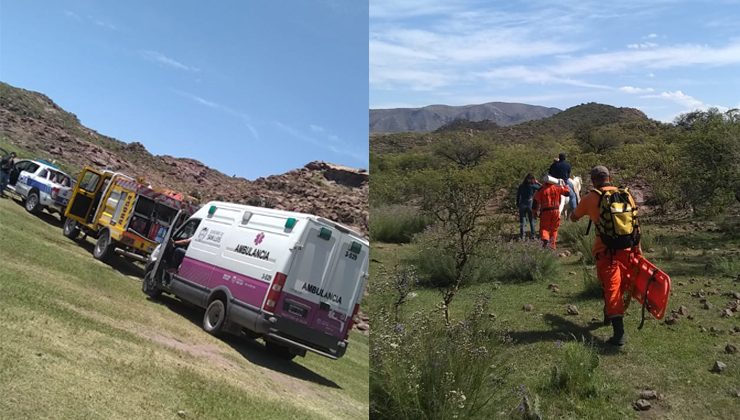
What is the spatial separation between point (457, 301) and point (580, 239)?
48.7 inches

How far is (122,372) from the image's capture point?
2.24m

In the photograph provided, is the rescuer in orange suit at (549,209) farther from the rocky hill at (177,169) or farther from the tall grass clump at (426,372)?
the tall grass clump at (426,372)

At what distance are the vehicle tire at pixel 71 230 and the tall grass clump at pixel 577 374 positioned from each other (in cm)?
1046

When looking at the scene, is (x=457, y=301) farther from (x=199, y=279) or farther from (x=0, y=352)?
(x=199, y=279)

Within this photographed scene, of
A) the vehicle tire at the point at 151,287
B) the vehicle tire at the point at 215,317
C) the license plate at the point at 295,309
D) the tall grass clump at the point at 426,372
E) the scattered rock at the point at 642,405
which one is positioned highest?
the scattered rock at the point at 642,405

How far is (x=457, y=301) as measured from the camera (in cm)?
334

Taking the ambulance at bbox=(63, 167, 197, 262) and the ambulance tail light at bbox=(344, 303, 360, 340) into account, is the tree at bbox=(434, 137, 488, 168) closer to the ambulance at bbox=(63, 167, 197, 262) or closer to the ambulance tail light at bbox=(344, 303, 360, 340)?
the ambulance tail light at bbox=(344, 303, 360, 340)

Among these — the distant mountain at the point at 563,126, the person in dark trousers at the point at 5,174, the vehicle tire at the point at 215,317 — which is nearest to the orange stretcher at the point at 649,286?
the distant mountain at the point at 563,126

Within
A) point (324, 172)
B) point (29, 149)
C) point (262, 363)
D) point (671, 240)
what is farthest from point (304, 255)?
point (29, 149)

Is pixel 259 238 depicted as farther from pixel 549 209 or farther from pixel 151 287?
pixel 549 209

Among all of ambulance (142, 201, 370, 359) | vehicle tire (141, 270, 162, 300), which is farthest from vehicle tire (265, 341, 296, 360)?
vehicle tire (141, 270, 162, 300)

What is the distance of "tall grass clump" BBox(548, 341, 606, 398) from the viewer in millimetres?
2803

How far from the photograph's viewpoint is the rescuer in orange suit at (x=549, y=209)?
154 inches

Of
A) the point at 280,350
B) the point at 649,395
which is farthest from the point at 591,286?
the point at 280,350
